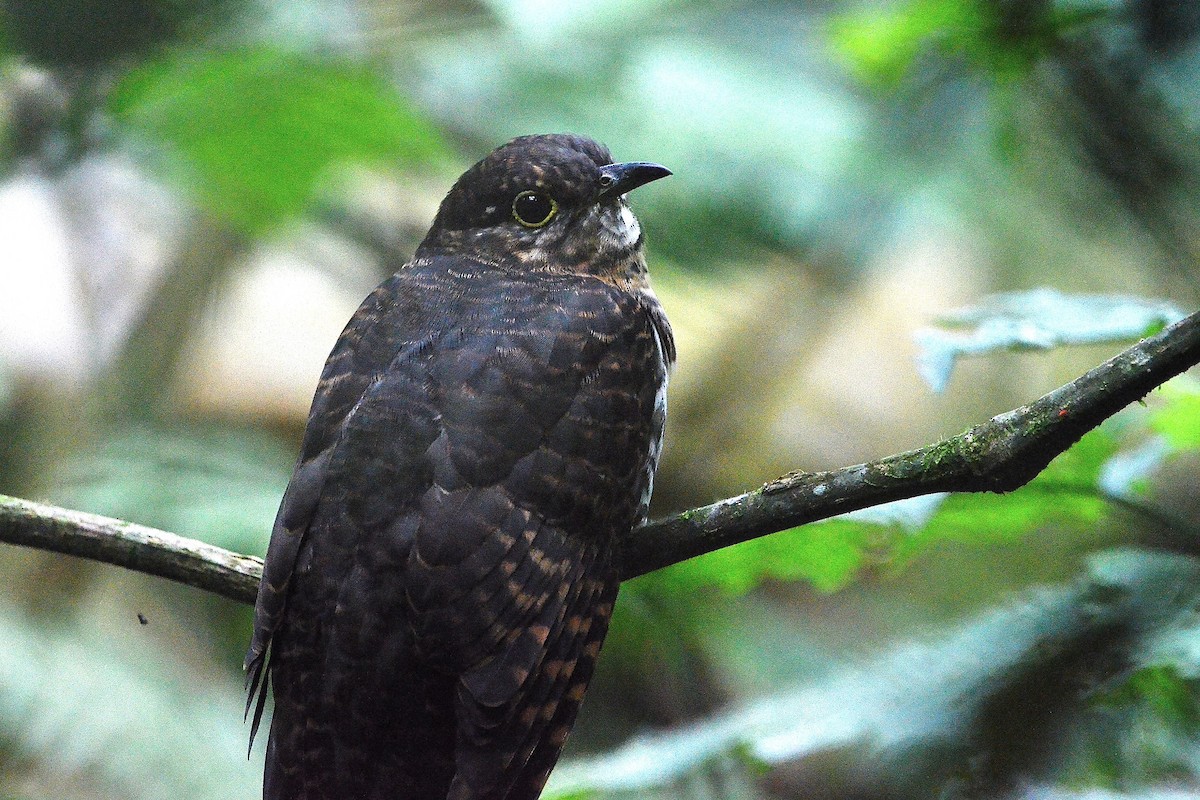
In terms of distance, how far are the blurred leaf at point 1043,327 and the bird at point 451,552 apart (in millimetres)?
697

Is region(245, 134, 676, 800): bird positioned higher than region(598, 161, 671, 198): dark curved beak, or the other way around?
region(598, 161, 671, 198): dark curved beak

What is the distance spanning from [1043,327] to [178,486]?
3.16m

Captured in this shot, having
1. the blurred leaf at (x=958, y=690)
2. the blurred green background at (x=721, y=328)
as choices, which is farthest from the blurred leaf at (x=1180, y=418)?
the blurred leaf at (x=958, y=690)

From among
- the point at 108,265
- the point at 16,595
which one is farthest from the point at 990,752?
the point at 108,265

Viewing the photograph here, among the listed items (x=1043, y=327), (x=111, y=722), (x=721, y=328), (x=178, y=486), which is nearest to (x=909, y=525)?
(x=1043, y=327)

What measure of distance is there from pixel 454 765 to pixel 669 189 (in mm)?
3390

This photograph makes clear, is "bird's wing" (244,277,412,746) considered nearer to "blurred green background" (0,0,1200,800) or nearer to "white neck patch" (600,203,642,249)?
"blurred green background" (0,0,1200,800)

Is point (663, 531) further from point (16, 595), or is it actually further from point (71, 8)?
point (16, 595)

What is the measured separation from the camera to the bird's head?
3037 millimetres

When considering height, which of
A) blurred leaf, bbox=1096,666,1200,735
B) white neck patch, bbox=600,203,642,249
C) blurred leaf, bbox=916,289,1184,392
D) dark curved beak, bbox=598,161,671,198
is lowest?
blurred leaf, bbox=1096,666,1200,735

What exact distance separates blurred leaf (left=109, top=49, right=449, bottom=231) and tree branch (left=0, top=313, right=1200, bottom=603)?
1536 mm

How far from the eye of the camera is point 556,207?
307cm

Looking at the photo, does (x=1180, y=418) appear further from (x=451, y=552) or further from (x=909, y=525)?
(x=451, y=552)

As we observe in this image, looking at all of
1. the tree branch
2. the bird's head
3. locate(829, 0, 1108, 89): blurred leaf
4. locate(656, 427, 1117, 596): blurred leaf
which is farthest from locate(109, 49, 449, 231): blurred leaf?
locate(656, 427, 1117, 596): blurred leaf
